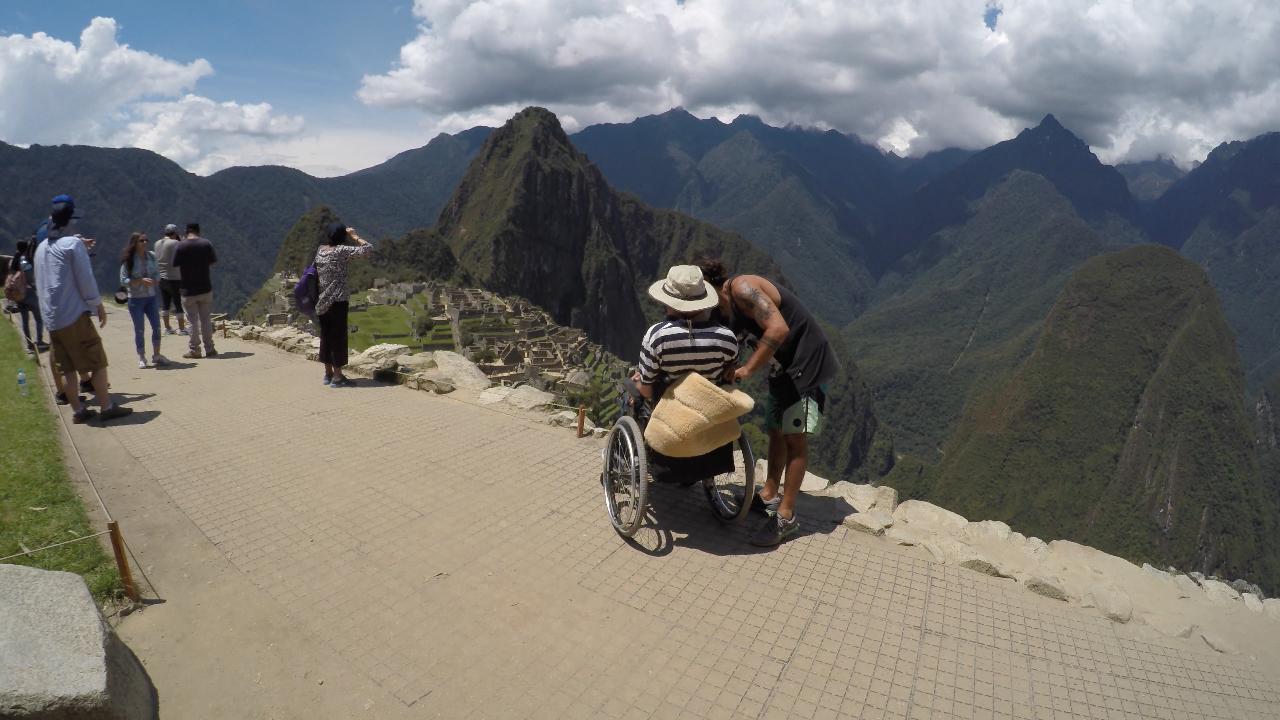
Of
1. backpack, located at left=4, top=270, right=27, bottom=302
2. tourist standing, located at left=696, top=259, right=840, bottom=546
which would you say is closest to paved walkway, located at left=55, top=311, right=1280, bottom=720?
tourist standing, located at left=696, top=259, right=840, bottom=546

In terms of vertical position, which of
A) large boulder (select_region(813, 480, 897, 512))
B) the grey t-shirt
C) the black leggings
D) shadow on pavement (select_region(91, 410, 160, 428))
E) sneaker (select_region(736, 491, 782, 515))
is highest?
the grey t-shirt

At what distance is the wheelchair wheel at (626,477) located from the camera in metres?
→ 4.29

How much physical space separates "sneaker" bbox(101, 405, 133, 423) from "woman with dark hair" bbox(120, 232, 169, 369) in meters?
2.56

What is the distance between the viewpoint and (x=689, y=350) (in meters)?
4.32

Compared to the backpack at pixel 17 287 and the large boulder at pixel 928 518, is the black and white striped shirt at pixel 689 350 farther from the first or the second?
the backpack at pixel 17 287

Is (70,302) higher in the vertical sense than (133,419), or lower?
higher

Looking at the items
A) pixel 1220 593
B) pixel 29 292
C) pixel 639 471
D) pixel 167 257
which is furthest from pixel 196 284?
pixel 1220 593

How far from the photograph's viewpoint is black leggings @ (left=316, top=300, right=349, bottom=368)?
8219 mm

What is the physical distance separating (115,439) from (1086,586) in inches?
328

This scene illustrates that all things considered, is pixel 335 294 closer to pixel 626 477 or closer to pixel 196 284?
pixel 196 284

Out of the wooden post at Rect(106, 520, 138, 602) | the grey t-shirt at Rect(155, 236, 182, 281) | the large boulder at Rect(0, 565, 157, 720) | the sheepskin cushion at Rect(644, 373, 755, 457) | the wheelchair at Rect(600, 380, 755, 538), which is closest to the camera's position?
the large boulder at Rect(0, 565, 157, 720)

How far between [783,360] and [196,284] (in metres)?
9.07

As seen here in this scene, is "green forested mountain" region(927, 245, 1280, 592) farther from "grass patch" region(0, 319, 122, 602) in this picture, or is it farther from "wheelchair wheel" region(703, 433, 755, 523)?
"grass patch" region(0, 319, 122, 602)

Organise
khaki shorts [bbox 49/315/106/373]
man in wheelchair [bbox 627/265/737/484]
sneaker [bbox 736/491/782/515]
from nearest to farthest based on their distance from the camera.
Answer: man in wheelchair [bbox 627/265/737/484]
sneaker [bbox 736/491/782/515]
khaki shorts [bbox 49/315/106/373]
